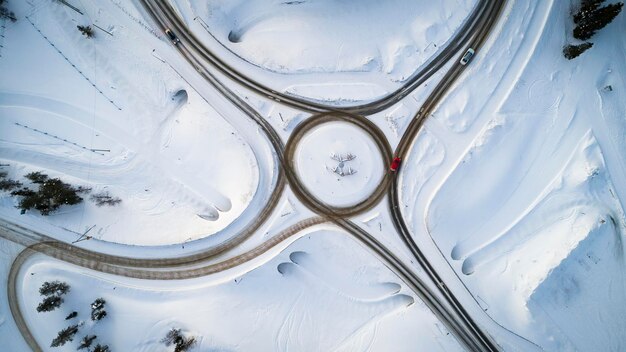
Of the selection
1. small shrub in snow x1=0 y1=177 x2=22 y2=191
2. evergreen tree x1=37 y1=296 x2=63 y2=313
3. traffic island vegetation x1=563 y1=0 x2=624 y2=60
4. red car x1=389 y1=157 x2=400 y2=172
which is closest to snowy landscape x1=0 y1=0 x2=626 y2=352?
small shrub in snow x1=0 y1=177 x2=22 y2=191

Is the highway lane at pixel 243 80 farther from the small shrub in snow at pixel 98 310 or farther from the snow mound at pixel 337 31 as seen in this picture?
the small shrub in snow at pixel 98 310

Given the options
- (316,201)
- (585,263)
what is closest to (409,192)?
(316,201)

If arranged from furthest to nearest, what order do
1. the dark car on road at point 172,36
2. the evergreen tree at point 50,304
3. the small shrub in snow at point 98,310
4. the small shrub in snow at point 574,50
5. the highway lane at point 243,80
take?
the dark car on road at point 172,36
the highway lane at point 243,80
the small shrub in snow at point 98,310
the evergreen tree at point 50,304
the small shrub in snow at point 574,50

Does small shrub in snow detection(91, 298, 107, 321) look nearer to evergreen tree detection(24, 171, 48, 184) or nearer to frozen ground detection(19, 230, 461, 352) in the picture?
frozen ground detection(19, 230, 461, 352)

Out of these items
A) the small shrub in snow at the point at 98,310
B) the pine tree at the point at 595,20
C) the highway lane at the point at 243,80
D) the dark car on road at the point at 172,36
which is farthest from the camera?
the dark car on road at the point at 172,36

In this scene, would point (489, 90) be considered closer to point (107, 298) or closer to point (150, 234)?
point (150, 234)

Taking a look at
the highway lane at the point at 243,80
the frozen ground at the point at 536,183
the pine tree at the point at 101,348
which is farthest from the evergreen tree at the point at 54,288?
the frozen ground at the point at 536,183
